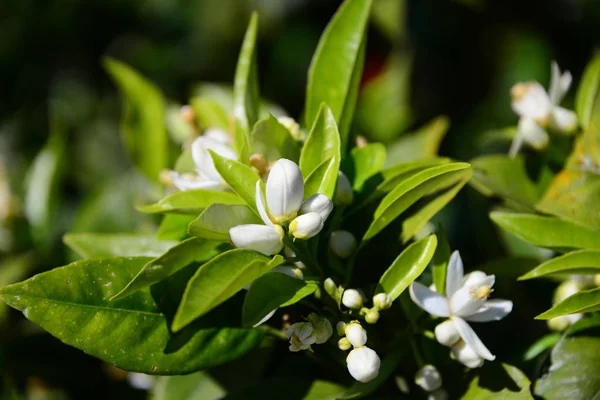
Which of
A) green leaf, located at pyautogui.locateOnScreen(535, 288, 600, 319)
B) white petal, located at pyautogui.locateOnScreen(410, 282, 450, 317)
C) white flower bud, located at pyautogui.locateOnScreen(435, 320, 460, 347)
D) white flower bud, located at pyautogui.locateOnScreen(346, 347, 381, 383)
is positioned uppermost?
green leaf, located at pyautogui.locateOnScreen(535, 288, 600, 319)

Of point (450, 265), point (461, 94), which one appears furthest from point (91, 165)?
point (450, 265)

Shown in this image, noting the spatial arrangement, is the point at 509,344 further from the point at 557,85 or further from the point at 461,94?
the point at 461,94

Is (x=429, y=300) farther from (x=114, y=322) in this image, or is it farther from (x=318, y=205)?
(x=114, y=322)

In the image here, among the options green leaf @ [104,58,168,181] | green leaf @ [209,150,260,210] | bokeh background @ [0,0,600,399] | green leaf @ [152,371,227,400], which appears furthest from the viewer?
bokeh background @ [0,0,600,399]

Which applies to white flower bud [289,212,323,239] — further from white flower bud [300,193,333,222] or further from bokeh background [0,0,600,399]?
bokeh background [0,0,600,399]

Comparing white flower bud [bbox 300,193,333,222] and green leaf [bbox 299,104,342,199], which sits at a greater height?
green leaf [bbox 299,104,342,199]

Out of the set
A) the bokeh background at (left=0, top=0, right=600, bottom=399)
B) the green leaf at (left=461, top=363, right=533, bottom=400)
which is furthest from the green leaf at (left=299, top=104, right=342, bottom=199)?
the bokeh background at (left=0, top=0, right=600, bottom=399)

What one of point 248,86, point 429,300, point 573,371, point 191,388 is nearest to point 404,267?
point 429,300
